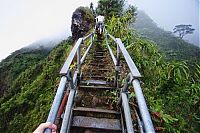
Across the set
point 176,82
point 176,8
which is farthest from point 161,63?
point 176,8

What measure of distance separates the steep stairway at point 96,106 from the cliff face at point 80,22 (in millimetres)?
9567

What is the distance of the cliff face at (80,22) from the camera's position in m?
15.7

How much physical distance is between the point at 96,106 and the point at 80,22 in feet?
39.3

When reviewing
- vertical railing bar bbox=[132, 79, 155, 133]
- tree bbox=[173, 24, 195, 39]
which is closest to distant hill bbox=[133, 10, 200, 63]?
tree bbox=[173, 24, 195, 39]

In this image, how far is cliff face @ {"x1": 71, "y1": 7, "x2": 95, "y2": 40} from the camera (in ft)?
51.5

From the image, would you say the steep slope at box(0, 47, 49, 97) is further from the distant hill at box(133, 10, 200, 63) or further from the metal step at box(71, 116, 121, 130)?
the metal step at box(71, 116, 121, 130)

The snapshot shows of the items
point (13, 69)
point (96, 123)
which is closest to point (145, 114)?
point (96, 123)

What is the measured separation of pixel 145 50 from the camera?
6.69m

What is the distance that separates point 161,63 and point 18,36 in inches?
3421

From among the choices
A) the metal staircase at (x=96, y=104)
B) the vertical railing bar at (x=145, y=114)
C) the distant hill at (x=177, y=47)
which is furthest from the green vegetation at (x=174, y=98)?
the distant hill at (x=177, y=47)

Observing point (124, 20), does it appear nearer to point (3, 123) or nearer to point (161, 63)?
point (161, 63)

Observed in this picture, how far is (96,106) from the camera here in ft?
14.4

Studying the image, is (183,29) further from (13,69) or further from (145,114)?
(145,114)

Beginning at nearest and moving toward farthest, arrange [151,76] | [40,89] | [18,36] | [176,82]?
[176,82] < [151,76] < [40,89] < [18,36]
